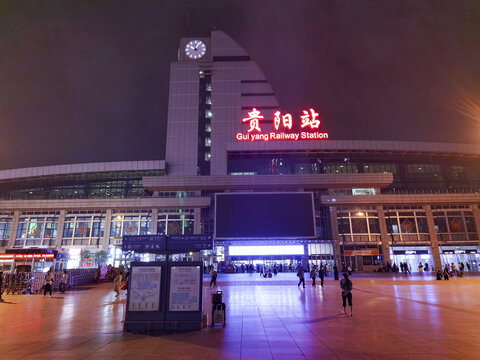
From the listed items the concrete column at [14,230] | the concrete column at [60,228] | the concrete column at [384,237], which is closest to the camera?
the concrete column at [384,237]

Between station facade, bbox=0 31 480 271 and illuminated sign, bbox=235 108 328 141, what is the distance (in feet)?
0.76

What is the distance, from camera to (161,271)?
1113 centimetres

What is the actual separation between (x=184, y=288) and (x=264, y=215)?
1730 inches

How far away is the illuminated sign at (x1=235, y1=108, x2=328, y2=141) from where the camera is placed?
196ft

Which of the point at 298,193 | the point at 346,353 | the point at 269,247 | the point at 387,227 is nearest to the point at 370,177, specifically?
the point at 387,227

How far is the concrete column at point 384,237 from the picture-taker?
175ft

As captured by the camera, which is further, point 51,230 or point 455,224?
point 51,230

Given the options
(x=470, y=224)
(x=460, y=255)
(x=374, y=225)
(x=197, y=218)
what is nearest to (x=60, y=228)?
(x=197, y=218)

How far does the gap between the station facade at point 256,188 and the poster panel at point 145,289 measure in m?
43.3

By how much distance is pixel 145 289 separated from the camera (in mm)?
10867

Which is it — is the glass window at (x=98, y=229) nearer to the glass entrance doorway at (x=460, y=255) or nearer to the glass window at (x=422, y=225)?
the glass window at (x=422, y=225)

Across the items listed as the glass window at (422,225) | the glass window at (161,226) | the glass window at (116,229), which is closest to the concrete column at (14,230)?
the glass window at (116,229)

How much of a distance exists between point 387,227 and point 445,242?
1083 centimetres

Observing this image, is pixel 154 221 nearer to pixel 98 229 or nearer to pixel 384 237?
pixel 98 229
